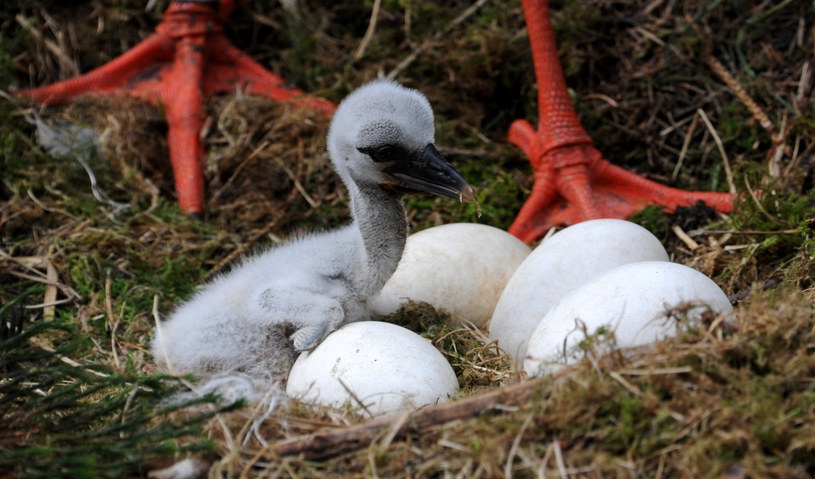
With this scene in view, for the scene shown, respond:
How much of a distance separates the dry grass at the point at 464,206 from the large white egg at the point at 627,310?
115 mm

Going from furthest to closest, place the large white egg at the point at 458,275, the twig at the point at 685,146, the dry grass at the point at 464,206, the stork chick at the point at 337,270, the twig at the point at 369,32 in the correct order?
the twig at the point at 369,32, the twig at the point at 685,146, the large white egg at the point at 458,275, the stork chick at the point at 337,270, the dry grass at the point at 464,206

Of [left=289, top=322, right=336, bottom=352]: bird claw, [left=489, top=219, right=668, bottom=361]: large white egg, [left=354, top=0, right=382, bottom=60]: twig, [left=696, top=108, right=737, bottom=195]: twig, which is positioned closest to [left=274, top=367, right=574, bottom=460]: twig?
[left=289, top=322, right=336, bottom=352]: bird claw

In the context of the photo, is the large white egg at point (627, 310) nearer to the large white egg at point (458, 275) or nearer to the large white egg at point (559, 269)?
the large white egg at point (559, 269)

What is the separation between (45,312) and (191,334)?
0.85 meters

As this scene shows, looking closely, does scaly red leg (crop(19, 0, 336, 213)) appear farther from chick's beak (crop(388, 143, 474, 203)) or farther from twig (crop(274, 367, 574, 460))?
twig (crop(274, 367, 574, 460))

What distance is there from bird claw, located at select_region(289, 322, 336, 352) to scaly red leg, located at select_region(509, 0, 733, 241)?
114 cm

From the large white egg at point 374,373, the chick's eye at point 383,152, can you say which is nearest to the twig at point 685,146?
the chick's eye at point 383,152

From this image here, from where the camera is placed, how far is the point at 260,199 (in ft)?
12.6

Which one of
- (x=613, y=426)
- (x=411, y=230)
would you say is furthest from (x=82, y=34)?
(x=613, y=426)

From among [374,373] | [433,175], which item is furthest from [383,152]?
[374,373]

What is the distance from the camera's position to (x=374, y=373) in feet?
7.51

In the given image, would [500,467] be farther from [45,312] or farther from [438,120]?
[438,120]

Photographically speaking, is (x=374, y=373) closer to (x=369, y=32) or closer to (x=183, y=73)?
(x=183, y=73)

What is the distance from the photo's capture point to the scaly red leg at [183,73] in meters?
4.18
